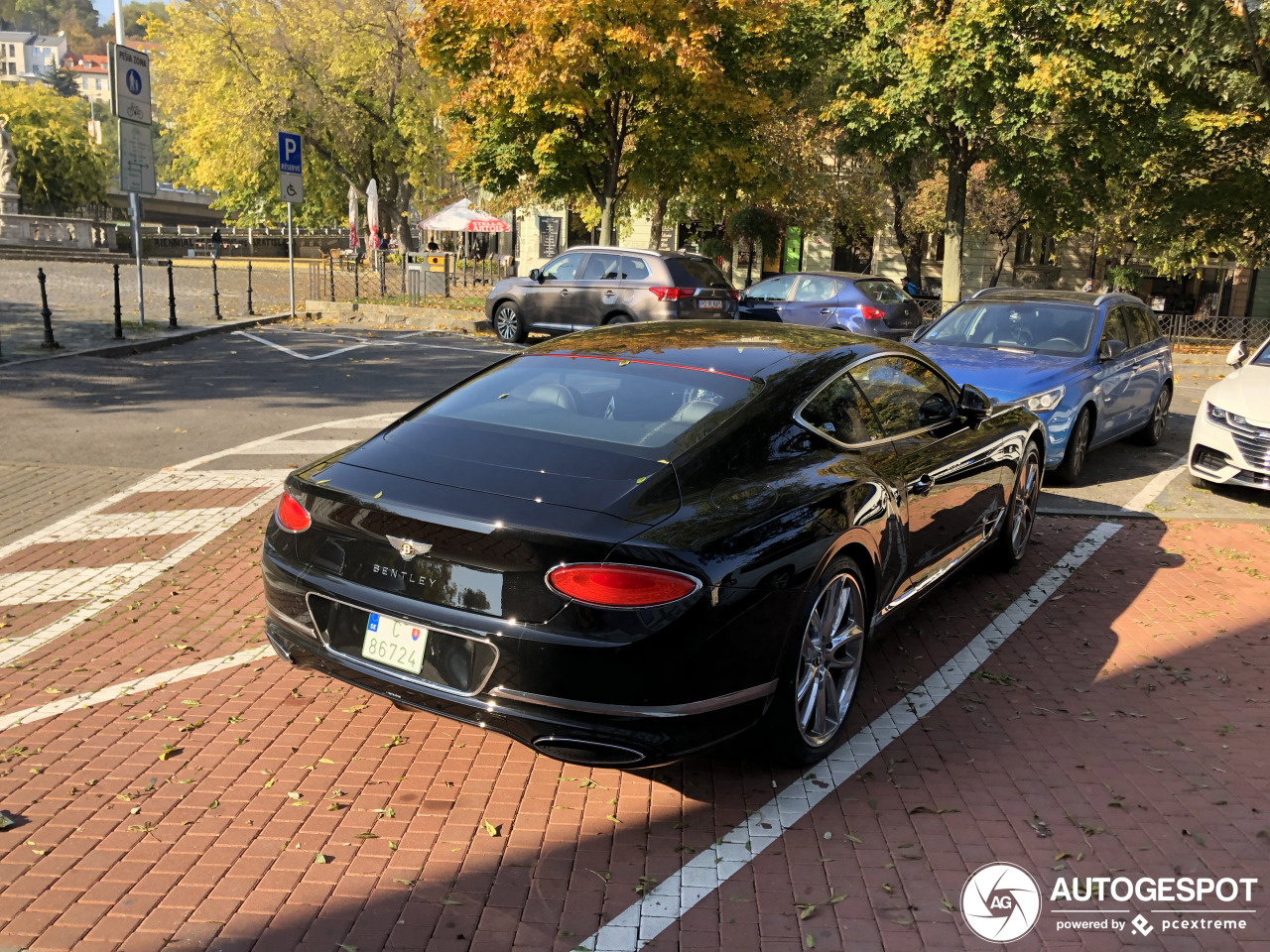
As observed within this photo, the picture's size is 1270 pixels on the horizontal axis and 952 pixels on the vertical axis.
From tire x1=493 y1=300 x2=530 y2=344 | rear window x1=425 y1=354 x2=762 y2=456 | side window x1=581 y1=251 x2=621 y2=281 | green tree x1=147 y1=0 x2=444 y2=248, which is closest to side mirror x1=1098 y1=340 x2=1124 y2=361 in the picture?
rear window x1=425 y1=354 x2=762 y2=456

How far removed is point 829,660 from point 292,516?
6.84 ft

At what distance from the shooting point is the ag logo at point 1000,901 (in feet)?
10.3

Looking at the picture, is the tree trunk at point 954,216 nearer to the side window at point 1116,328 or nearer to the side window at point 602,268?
the side window at point 602,268

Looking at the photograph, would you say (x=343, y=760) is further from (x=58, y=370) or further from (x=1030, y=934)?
(x=58, y=370)

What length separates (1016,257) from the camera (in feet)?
128

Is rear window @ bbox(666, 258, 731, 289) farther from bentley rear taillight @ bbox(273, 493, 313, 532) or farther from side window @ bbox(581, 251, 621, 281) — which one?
bentley rear taillight @ bbox(273, 493, 313, 532)

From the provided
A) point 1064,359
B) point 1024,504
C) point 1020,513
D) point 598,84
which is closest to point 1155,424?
point 1064,359

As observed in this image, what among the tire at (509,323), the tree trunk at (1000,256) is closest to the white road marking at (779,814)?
the tire at (509,323)

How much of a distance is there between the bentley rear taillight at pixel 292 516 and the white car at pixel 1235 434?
25.2 feet

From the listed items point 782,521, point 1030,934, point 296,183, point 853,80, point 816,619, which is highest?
point 853,80

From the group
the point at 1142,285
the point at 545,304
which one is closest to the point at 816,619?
the point at 545,304

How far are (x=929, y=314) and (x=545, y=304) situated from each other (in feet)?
42.2

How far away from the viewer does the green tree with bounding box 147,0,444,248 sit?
1479 inches

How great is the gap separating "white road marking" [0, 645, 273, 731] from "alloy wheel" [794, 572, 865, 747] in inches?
101
